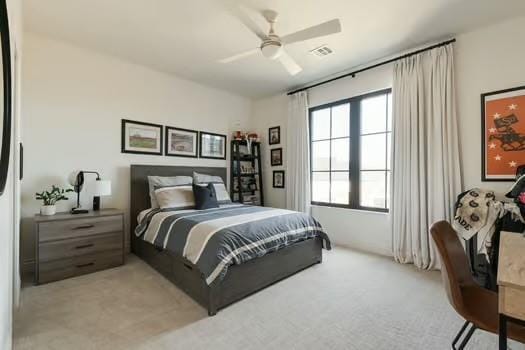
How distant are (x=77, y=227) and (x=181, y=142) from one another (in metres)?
1.91

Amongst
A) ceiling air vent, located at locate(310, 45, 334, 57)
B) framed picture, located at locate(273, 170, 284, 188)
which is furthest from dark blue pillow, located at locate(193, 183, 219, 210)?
ceiling air vent, located at locate(310, 45, 334, 57)

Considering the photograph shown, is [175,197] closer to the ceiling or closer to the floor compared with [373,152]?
closer to the floor

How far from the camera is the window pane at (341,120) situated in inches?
155

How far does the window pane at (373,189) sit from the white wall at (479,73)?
964 millimetres

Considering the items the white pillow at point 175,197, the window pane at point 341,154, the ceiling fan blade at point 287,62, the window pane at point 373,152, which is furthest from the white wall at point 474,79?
the white pillow at point 175,197

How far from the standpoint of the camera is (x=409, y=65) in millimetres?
Result: 3143

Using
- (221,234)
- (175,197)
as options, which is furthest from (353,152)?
(175,197)

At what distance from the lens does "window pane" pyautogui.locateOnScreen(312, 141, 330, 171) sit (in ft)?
13.8

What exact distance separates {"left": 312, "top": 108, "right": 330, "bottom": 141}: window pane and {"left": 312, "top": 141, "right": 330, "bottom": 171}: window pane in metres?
0.11

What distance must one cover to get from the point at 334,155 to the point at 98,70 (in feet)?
11.8

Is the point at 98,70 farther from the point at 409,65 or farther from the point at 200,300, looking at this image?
the point at 409,65

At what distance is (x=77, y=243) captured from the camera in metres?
2.75

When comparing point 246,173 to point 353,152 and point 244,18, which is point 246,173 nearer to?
point 353,152

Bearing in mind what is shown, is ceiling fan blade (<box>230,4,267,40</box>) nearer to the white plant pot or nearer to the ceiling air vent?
the ceiling air vent
